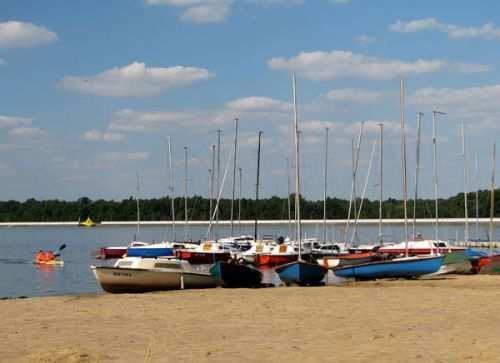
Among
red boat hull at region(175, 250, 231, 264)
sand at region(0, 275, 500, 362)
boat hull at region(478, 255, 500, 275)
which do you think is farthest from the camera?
red boat hull at region(175, 250, 231, 264)

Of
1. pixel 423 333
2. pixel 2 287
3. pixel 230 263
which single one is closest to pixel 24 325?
pixel 423 333

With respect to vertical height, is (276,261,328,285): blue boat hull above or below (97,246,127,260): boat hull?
above

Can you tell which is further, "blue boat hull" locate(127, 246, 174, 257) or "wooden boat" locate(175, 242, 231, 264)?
"blue boat hull" locate(127, 246, 174, 257)

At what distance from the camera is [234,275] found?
3656cm

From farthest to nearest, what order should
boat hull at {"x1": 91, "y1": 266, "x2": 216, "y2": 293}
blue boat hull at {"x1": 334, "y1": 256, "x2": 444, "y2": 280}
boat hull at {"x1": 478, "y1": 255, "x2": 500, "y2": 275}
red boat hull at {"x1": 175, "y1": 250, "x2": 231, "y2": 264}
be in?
1. red boat hull at {"x1": 175, "y1": 250, "x2": 231, "y2": 264}
2. boat hull at {"x1": 478, "y1": 255, "x2": 500, "y2": 275}
3. blue boat hull at {"x1": 334, "y1": 256, "x2": 444, "y2": 280}
4. boat hull at {"x1": 91, "y1": 266, "x2": 216, "y2": 293}

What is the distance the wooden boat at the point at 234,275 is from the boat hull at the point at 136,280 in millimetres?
1411

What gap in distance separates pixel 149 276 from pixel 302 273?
640 cm

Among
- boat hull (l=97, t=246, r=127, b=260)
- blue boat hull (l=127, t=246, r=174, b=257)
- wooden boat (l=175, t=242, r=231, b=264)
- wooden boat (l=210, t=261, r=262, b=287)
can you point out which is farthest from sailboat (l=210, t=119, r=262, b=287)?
boat hull (l=97, t=246, r=127, b=260)

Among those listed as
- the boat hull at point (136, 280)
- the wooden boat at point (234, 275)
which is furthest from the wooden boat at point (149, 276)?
the wooden boat at point (234, 275)

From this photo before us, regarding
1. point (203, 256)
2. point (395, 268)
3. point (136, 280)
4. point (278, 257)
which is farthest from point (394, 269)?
point (203, 256)

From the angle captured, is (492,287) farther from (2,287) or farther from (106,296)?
(2,287)

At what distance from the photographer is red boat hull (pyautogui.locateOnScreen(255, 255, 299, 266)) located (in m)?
58.2

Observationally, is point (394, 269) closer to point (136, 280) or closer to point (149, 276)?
point (149, 276)

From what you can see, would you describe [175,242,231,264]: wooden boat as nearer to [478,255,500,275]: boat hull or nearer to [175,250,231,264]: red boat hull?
[175,250,231,264]: red boat hull
